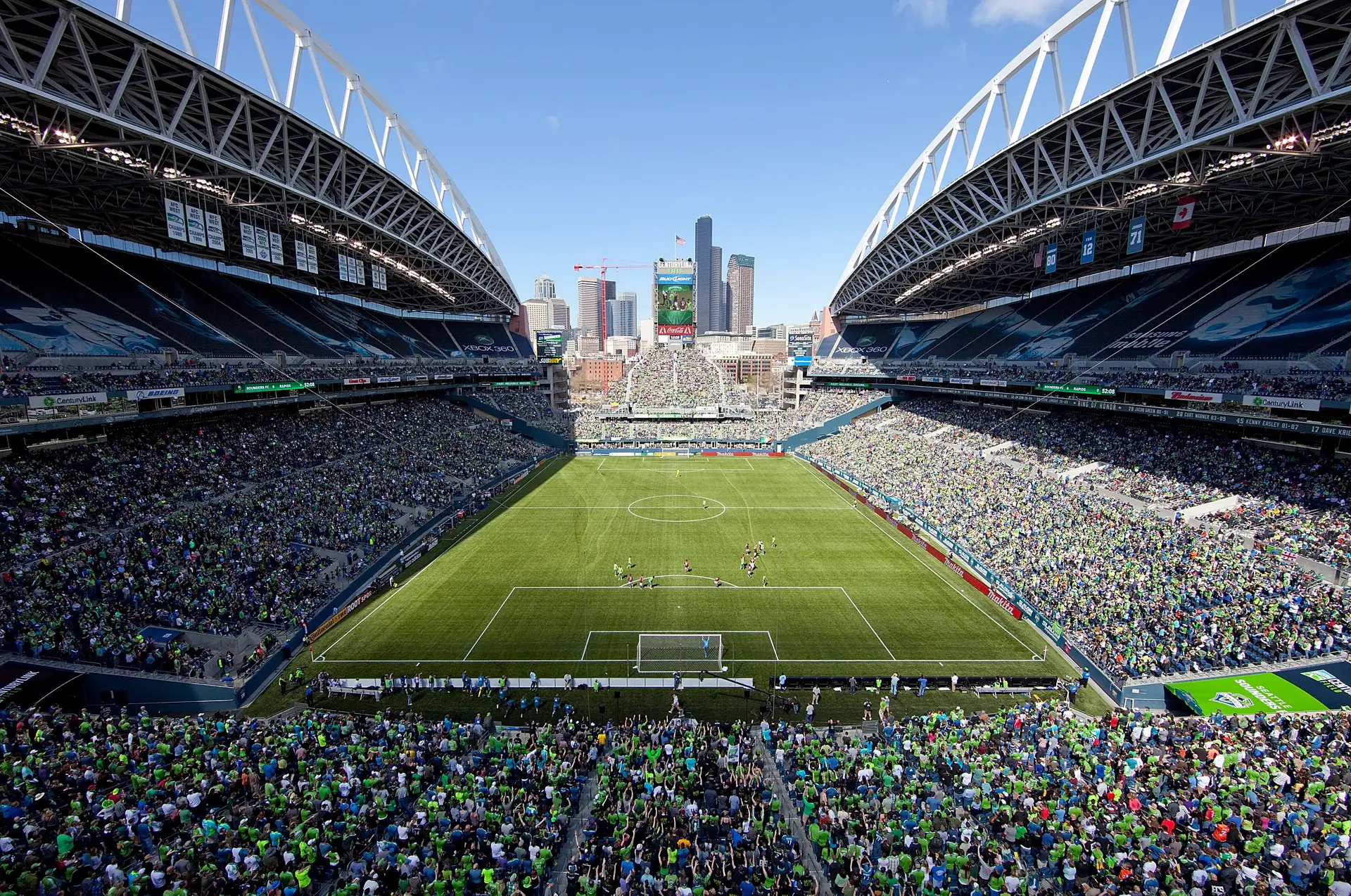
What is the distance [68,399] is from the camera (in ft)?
79.6

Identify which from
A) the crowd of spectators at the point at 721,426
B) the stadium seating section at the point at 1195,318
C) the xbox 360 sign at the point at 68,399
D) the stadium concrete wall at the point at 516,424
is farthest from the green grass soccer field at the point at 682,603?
the crowd of spectators at the point at 721,426

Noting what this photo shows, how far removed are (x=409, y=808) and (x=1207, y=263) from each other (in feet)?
184

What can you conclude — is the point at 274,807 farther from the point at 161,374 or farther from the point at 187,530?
the point at 161,374

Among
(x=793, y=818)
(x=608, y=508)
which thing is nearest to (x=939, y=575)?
(x=793, y=818)

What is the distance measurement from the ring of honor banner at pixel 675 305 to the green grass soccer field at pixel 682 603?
49204 mm

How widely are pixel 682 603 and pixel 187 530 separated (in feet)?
67.0

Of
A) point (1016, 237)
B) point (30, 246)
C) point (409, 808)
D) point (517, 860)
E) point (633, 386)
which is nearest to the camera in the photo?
point (517, 860)

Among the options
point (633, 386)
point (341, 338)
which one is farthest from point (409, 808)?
point (633, 386)

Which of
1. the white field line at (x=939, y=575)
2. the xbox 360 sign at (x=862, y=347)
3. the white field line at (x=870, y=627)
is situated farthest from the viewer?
the xbox 360 sign at (x=862, y=347)

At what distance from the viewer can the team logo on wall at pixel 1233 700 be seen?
15.6 meters

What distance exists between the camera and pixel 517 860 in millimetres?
10133

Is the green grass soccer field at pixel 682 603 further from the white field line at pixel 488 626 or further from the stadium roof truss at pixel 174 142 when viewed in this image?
the stadium roof truss at pixel 174 142

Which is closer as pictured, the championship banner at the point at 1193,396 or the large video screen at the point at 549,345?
the championship banner at the point at 1193,396

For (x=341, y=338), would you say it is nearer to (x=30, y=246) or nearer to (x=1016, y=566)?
(x=30, y=246)
